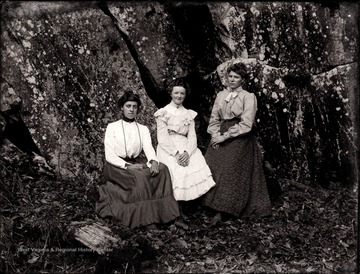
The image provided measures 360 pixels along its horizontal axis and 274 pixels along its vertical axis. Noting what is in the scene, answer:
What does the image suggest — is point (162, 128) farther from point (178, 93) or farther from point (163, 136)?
point (178, 93)

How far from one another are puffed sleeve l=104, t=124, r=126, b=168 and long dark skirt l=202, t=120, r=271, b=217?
116 centimetres

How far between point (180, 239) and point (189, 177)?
0.77 m

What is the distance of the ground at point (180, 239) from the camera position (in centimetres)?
477

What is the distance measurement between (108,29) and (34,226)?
2.96m

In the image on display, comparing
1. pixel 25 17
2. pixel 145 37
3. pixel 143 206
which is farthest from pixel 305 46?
pixel 25 17

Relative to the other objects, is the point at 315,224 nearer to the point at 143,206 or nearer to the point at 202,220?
the point at 202,220

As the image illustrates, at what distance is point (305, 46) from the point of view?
657 cm

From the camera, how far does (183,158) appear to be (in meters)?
5.59

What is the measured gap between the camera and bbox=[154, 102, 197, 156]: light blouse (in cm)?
575

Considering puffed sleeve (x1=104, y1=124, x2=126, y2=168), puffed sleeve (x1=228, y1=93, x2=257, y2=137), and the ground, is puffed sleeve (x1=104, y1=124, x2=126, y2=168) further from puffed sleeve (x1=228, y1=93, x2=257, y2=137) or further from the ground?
puffed sleeve (x1=228, y1=93, x2=257, y2=137)

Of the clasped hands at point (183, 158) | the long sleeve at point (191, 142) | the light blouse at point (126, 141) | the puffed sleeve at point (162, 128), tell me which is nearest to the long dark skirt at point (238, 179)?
the long sleeve at point (191, 142)

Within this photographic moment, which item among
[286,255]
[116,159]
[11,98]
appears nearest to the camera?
[286,255]

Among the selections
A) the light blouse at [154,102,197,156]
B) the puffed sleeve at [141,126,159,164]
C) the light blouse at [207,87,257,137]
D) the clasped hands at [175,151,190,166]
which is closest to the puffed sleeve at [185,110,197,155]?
the light blouse at [154,102,197,156]

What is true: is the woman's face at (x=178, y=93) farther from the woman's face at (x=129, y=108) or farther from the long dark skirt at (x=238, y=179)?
the long dark skirt at (x=238, y=179)
